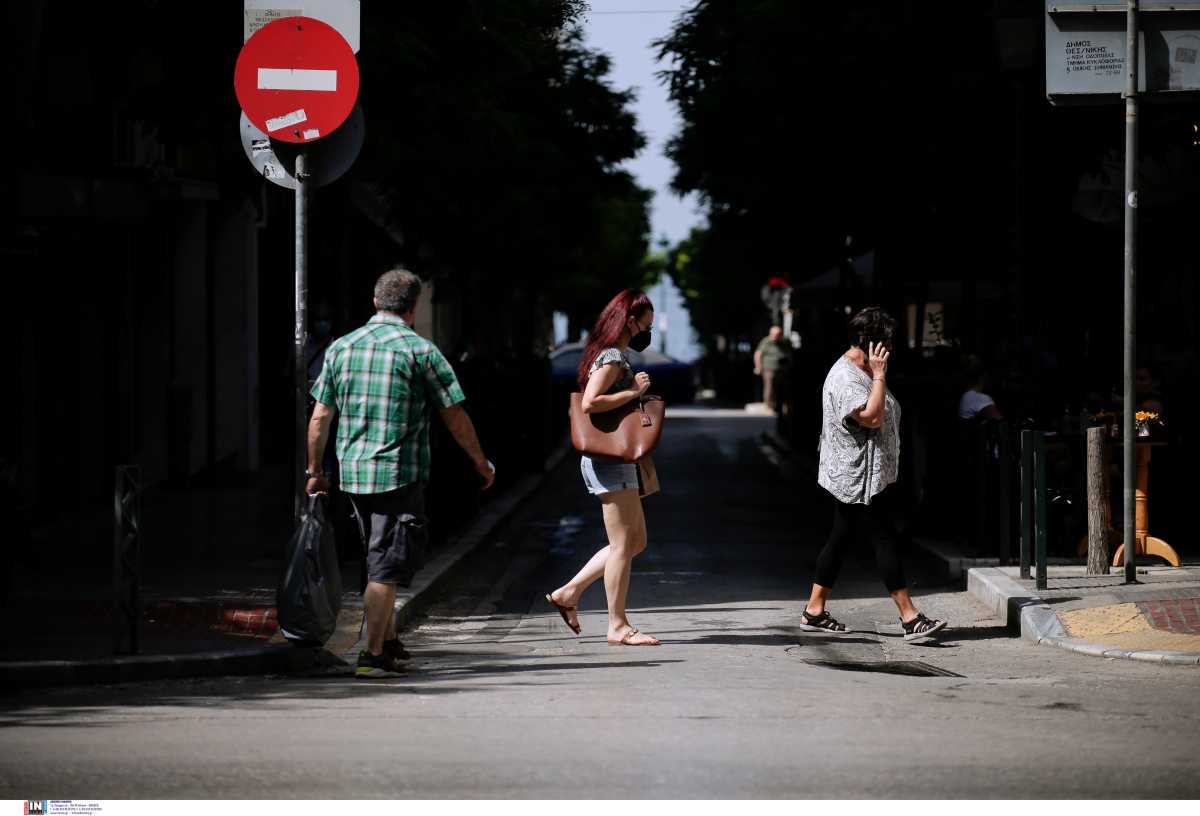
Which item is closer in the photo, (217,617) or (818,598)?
(217,617)

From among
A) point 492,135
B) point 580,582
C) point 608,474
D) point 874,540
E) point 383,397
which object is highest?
point 492,135

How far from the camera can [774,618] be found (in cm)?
1085

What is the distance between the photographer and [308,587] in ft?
28.4

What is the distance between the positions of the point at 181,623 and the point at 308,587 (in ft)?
4.71

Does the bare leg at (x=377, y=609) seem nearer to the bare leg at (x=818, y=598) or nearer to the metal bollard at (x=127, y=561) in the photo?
the metal bollard at (x=127, y=561)

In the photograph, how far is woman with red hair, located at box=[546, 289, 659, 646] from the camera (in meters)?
9.33

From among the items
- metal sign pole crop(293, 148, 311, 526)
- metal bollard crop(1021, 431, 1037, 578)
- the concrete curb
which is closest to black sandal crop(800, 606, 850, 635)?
the concrete curb

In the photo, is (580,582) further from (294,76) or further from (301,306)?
(294,76)

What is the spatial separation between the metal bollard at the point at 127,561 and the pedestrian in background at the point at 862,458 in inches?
138

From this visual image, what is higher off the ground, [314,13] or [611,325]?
[314,13]

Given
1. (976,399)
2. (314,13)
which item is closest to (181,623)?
(314,13)

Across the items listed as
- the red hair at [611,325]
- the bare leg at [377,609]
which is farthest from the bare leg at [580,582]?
the bare leg at [377,609]

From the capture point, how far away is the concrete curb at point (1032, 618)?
8898 millimetres
